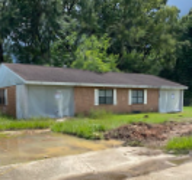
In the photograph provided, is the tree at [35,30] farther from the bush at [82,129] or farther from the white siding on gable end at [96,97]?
the bush at [82,129]

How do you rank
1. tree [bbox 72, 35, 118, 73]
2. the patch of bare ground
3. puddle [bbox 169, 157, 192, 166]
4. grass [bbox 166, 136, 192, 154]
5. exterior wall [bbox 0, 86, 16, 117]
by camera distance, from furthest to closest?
1. tree [bbox 72, 35, 118, 73]
2. exterior wall [bbox 0, 86, 16, 117]
3. the patch of bare ground
4. grass [bbox 166, 136, 192, 154]
5. puddle [bbox 169, 157, 192, 166]

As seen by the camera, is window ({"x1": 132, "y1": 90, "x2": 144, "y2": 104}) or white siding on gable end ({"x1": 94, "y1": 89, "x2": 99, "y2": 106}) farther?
window ({"x1": 132, "y1": 90, "x2": 144, "y2": 104})

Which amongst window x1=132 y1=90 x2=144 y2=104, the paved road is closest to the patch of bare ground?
the paved road

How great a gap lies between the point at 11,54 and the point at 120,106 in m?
19.5

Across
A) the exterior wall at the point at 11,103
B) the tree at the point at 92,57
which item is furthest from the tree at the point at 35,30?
the exterior wall at the point at 11,103

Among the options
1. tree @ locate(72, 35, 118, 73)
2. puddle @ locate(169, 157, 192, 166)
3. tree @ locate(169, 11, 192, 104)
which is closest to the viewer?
puddle @ locate(169, 157, 192, 166)

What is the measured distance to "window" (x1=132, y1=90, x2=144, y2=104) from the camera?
19.2m

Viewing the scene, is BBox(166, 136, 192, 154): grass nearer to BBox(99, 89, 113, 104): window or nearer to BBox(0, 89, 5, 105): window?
BBox(99, 89, 113, 104): window

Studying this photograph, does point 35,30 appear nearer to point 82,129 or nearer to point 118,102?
point 118,102

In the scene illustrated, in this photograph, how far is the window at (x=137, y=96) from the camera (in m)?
19.2

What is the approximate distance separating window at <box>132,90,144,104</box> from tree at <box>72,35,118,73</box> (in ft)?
24.5

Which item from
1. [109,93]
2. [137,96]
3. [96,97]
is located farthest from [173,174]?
[137,96]

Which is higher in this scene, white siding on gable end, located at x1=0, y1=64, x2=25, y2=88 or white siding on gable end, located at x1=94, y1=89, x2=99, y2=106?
white siding on gable end, located at x1=0, y1=64, x2=25, y2=88

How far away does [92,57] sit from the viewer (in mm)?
27266
